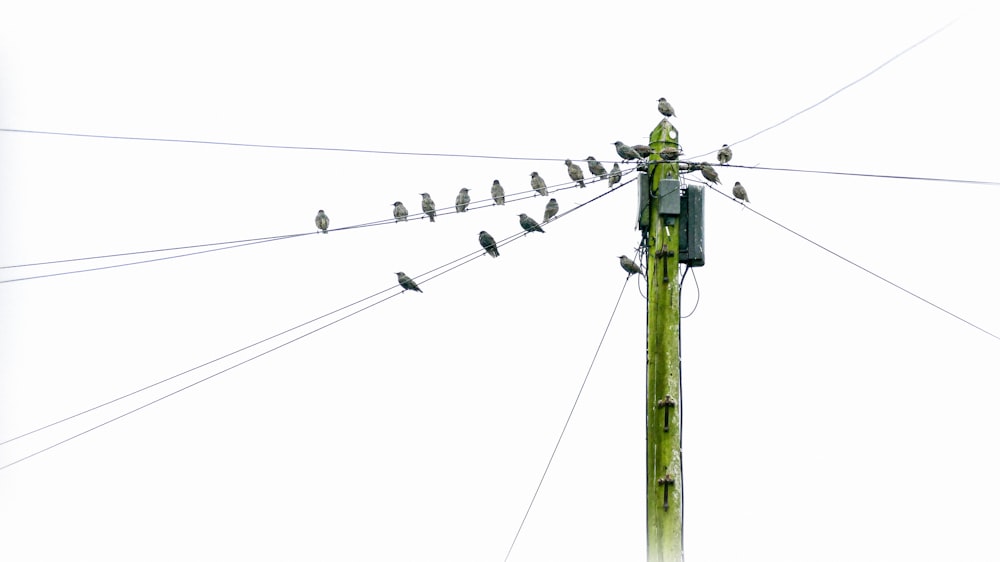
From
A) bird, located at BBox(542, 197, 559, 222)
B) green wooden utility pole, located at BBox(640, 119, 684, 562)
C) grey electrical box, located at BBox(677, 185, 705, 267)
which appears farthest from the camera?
bird, located at BBox(542, 197, 559, 222)

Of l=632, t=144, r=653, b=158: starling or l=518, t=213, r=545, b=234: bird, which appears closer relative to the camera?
l=632, t=144, r=653, b=158: starling

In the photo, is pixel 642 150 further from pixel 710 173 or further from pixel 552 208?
pixel 552 208

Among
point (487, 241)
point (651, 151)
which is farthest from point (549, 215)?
point (651, 151)

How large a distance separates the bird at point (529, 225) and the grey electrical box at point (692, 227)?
4.33 metres

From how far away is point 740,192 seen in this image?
10492mm

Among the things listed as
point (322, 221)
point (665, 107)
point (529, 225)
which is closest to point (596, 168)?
point (529, 225)

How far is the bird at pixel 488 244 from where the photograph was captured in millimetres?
11691

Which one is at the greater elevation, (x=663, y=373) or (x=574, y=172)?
(x=574, y=172)

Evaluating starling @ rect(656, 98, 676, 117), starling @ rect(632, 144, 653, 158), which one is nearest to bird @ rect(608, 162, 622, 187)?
starling @ rect(632, 144, 653, 158)

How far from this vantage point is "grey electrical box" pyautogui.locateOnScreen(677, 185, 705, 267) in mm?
7797

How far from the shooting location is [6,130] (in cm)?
225

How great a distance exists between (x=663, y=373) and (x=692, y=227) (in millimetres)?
1218

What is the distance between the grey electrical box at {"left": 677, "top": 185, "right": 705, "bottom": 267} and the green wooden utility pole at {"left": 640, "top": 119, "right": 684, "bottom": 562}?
8 cm

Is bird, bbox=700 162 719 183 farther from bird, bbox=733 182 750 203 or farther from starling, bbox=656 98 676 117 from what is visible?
starling, bbox=656 98 676 117
